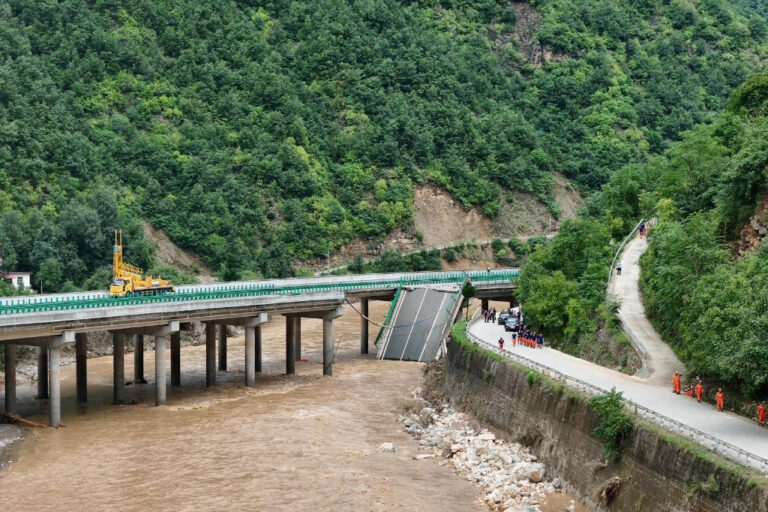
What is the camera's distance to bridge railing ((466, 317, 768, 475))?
103 feet

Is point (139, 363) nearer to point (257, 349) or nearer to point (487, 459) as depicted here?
point (257, 349)

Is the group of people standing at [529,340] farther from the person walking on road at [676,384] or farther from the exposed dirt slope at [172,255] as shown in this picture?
the exposed dirt slope at [172,255]

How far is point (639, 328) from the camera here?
5422cm

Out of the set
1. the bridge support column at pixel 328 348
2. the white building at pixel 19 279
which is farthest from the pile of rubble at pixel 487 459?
the white building at pixel 19 279

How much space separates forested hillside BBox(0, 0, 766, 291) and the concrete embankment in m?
33.5

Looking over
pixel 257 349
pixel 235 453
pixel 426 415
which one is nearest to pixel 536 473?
pixel 426 415

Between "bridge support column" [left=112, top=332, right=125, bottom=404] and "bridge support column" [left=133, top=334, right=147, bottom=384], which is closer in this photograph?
"bridge support column" [left=112, top=332, right=125, bottom=404]

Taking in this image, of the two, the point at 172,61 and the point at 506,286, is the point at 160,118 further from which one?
the point at 506,286

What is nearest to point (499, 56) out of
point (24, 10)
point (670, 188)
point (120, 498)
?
point (24, 10)

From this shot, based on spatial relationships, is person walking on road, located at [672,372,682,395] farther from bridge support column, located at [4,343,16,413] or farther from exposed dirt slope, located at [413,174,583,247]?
exposed dirt slope, located at [413,174,583,247]

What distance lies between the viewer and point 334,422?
Answer: 186ft

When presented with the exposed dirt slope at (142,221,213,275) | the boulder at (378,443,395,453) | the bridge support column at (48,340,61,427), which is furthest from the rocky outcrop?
the exposed dirt slope at (142,221,213,275)

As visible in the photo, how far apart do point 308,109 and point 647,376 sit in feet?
368

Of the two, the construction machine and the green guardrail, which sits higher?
the construction machine
